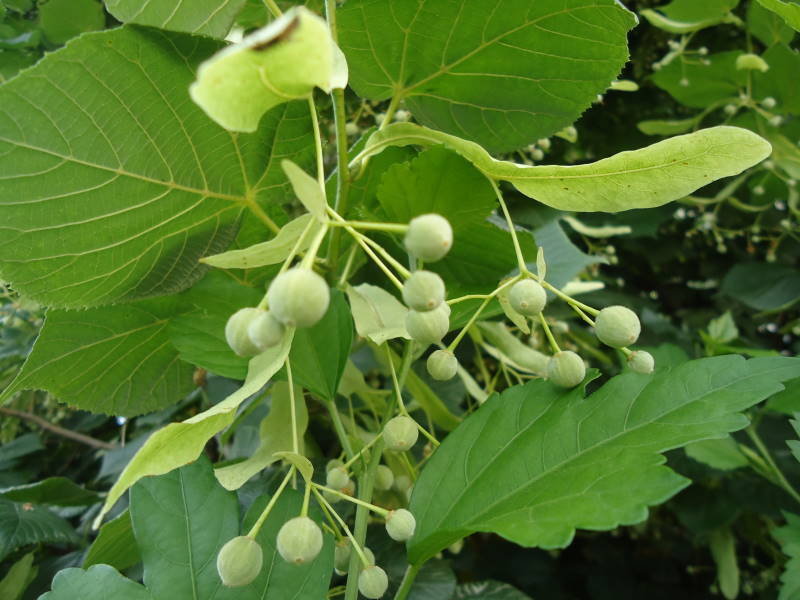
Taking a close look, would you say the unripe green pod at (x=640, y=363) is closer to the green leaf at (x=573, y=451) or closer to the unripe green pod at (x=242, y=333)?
the green leaf at (x=573, y=451)

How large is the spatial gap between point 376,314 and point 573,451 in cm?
25

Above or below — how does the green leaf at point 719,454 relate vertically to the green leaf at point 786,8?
below

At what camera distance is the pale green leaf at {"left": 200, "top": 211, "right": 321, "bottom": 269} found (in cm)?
53

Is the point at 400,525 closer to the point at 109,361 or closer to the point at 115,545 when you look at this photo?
the point at 115,545

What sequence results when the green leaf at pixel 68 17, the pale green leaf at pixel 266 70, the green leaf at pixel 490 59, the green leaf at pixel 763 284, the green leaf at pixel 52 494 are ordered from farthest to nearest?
the green leaf at pixel 763 284 < the green leaf at pixel 68 17 < the green leaf at pixel 52 494 < the green leaf at pixel 490 59 < the pale green leaf at pixel 266 70

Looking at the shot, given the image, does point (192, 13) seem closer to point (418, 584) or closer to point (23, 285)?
point (23, 285)

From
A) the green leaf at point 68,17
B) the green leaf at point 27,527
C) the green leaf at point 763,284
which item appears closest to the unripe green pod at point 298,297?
the green leaf at point 27,527

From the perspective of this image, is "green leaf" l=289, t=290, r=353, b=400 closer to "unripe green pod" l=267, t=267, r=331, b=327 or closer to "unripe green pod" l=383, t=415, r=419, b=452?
"unripe green pod" l=383, t=415, r=419, b=452

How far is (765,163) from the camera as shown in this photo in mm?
1640

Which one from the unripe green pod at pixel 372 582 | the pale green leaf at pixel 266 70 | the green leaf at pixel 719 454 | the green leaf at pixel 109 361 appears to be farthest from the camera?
the green leaf at pixel 719 454

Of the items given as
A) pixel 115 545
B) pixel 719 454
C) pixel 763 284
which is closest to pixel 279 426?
pixel 115 545

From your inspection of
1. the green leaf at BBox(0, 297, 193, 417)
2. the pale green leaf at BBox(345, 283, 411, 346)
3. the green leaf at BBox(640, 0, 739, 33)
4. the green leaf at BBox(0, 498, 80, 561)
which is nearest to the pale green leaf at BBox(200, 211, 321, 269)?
the pale green leaf at BBox(345, 283, 411, 346)

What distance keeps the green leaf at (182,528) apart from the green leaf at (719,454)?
919 mm

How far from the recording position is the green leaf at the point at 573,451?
52 cm
